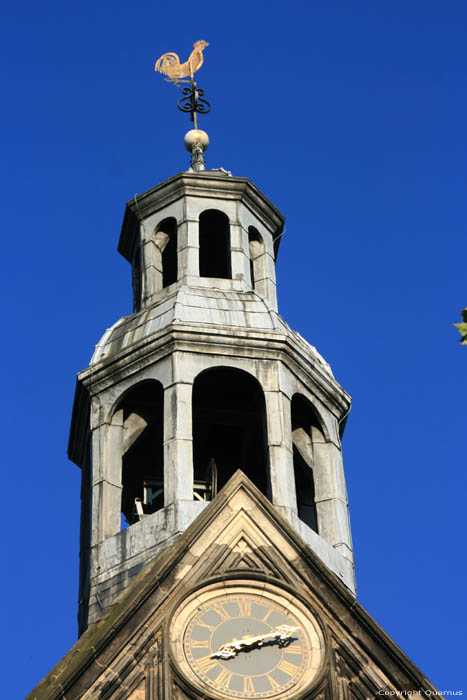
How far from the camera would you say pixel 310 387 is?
36219 millimetres

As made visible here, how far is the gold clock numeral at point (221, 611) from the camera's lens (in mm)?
31828

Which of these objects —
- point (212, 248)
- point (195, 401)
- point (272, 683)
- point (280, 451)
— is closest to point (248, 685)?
point (272, 683)

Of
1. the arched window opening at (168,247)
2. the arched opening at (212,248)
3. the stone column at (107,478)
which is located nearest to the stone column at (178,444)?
the stone column at (107,478)

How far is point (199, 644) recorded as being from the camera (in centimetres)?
3138

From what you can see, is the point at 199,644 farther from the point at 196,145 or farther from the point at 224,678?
the point at 196,145

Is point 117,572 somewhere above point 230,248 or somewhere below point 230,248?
below

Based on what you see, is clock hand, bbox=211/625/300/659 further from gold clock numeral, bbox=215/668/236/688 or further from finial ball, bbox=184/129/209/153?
finial ball, bbox=184/129/209/153

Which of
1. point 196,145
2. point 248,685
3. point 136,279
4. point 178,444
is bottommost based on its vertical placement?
point 248,685

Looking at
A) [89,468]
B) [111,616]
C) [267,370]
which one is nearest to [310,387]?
[267,370]

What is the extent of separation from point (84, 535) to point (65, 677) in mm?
5254

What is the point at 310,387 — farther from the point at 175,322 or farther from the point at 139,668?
the point at 139,668

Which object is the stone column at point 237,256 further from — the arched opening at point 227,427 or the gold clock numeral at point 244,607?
the gold clock numeral at point 244,607

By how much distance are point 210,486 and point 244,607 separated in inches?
148

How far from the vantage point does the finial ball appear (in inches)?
1601
